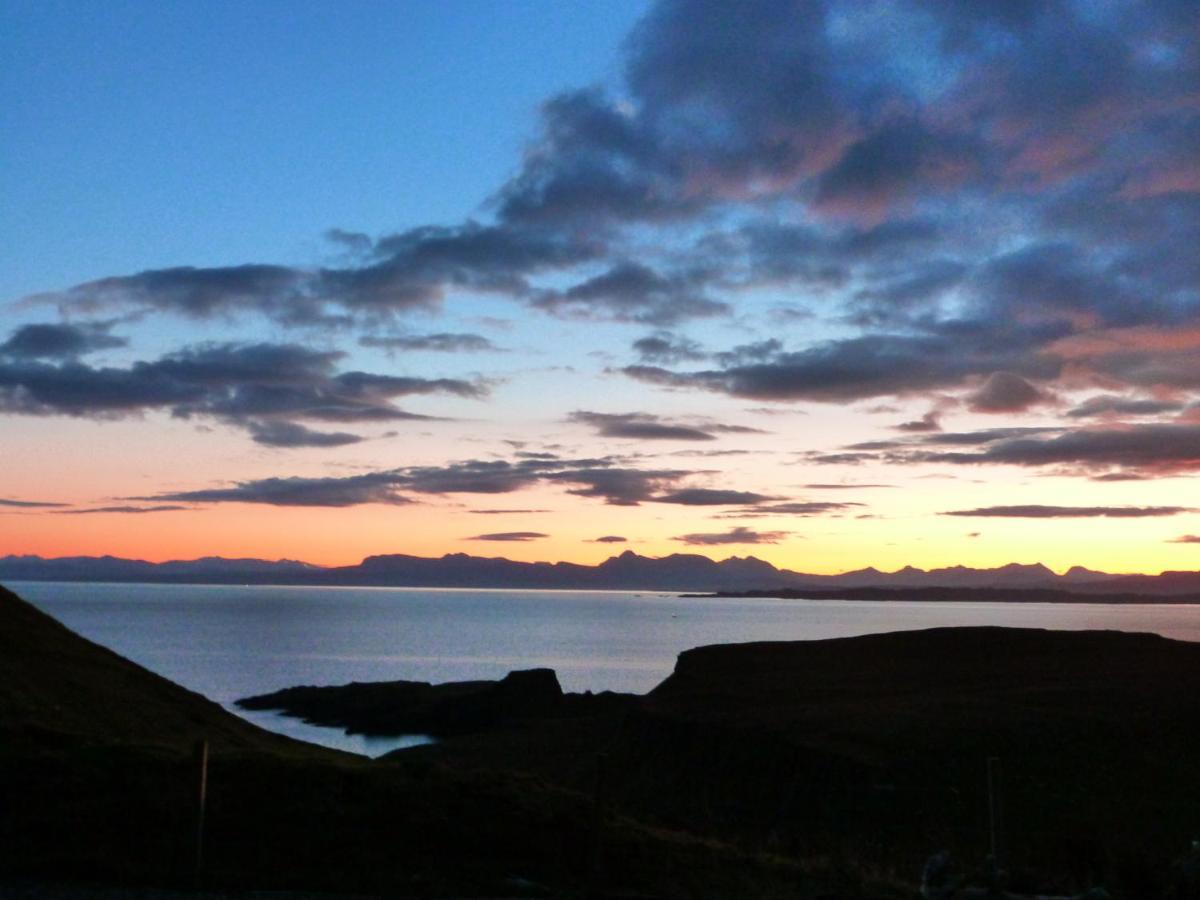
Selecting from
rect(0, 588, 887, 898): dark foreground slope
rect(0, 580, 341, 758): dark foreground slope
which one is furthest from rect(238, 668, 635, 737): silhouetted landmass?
rect(0, 588, 887, 898): dark foreground slope

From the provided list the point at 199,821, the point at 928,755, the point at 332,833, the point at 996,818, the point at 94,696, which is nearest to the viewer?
the point at 199,821

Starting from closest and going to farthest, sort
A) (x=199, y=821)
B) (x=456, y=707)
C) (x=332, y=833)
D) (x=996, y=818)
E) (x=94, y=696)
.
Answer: (x=199, y=821), (x=996, y=818), (x=332, y=833), (x=94, y=696), (x=456, y=707)

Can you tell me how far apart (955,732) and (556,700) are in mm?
49928

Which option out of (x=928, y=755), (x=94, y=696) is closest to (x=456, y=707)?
(x=928, y=755)

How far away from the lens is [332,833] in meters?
14.4

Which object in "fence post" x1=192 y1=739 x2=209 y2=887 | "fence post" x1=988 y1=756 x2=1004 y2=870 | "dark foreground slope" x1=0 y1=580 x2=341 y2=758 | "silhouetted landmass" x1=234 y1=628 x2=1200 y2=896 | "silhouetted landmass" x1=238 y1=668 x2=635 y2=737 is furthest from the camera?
"silhouetted landmass" x1=238 y1=668 x2=635 y2=737

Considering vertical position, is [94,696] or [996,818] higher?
[996,818]

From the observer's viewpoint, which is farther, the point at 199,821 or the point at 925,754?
the point at 925,754

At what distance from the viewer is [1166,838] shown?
32.4 metres

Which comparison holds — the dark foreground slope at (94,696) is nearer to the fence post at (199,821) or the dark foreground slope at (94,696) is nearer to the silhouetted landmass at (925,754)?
the fence post at (199,821)

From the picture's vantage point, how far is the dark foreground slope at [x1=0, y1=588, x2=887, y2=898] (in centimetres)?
1277

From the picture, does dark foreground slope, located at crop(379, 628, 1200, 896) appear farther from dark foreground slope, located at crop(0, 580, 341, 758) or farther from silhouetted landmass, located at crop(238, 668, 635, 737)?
silhouetted landmass, located at crop(238, 668, 635, 737)

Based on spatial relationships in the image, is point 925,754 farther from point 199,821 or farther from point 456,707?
point 456,707

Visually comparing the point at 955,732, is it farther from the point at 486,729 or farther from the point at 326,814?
the point at 486,729
